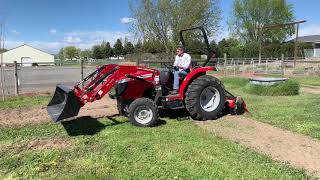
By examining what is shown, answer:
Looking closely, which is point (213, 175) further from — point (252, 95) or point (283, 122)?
point (252, 95)

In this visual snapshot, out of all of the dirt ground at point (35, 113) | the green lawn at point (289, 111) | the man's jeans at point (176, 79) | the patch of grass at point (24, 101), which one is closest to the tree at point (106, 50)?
the patch of grass at point (24, 101)

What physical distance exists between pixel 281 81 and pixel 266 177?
10187mm

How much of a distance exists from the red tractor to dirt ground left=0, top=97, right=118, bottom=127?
84cm

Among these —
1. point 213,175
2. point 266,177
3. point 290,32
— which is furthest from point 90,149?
point 290,32

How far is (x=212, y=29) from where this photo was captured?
133 ft

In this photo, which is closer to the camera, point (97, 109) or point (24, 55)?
point (97, 109)

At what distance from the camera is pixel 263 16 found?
6706 cm

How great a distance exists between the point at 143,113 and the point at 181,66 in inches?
64.6

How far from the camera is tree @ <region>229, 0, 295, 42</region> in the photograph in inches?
2613

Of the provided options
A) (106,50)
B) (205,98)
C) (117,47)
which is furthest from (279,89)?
(106,50)

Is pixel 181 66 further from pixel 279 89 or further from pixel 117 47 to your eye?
pixel 117 47

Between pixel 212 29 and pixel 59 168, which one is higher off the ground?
pixel 212 29

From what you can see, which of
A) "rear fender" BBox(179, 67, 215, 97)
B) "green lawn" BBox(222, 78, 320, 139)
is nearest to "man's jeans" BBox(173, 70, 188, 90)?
"rear fender" BBox(179, 67, 215, 97)

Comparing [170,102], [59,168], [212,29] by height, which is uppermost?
[212,29]
